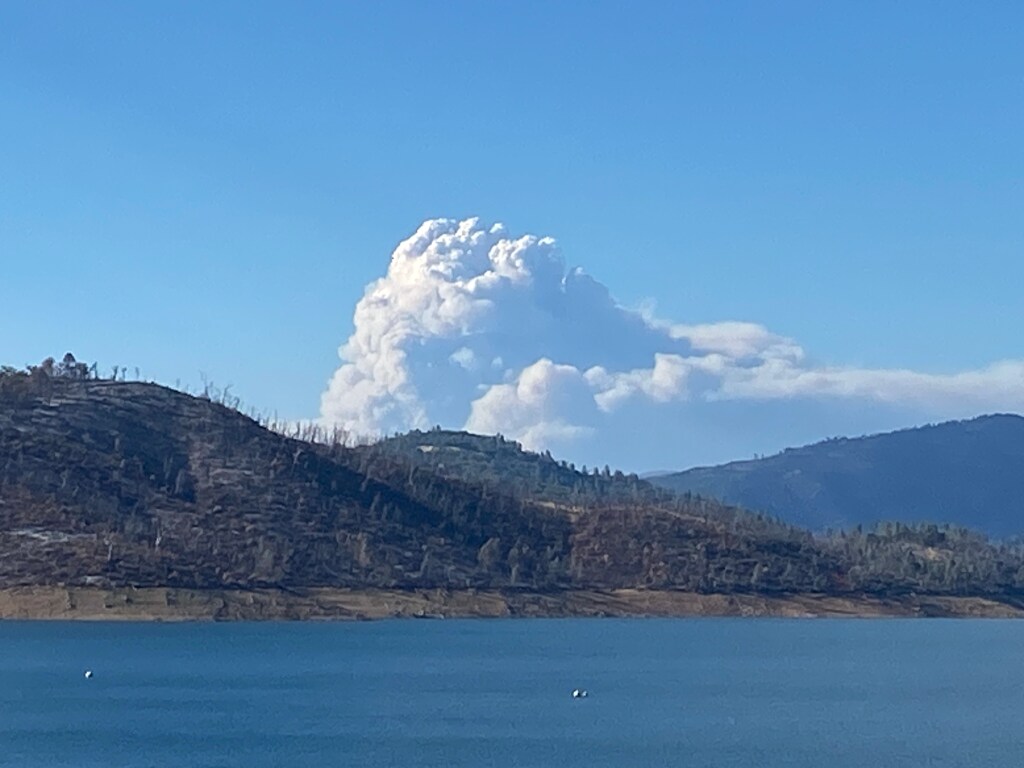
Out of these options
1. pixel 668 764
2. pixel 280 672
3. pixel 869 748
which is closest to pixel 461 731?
pixel 668 764

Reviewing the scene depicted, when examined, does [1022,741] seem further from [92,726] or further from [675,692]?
[92,726]

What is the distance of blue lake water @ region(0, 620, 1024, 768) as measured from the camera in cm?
9931

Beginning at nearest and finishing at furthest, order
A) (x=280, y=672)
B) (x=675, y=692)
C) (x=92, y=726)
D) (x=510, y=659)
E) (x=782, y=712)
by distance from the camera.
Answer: (x=92, y=726) → (x=782, y=712) → (x=675, y=692) → (x=280, y=672) → (x=510, y=659)

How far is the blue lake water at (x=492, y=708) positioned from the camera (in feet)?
326

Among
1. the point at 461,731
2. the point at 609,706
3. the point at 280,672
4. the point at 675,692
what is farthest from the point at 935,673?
the point at 461,731

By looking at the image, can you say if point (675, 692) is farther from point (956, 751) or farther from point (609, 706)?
point (956, 751)

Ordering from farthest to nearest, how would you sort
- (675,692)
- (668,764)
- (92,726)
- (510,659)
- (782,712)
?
(510,659) → (675,692) → (782,712) → (92,726) → (668,764)

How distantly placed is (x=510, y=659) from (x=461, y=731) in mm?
70632

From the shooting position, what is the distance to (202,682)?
14538 centimetres

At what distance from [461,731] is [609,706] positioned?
22.4 metres

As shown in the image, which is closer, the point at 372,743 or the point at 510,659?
the point at 372,743

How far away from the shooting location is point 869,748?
104 meters

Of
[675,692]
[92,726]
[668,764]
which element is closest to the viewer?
[668,764]

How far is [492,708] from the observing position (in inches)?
4877
